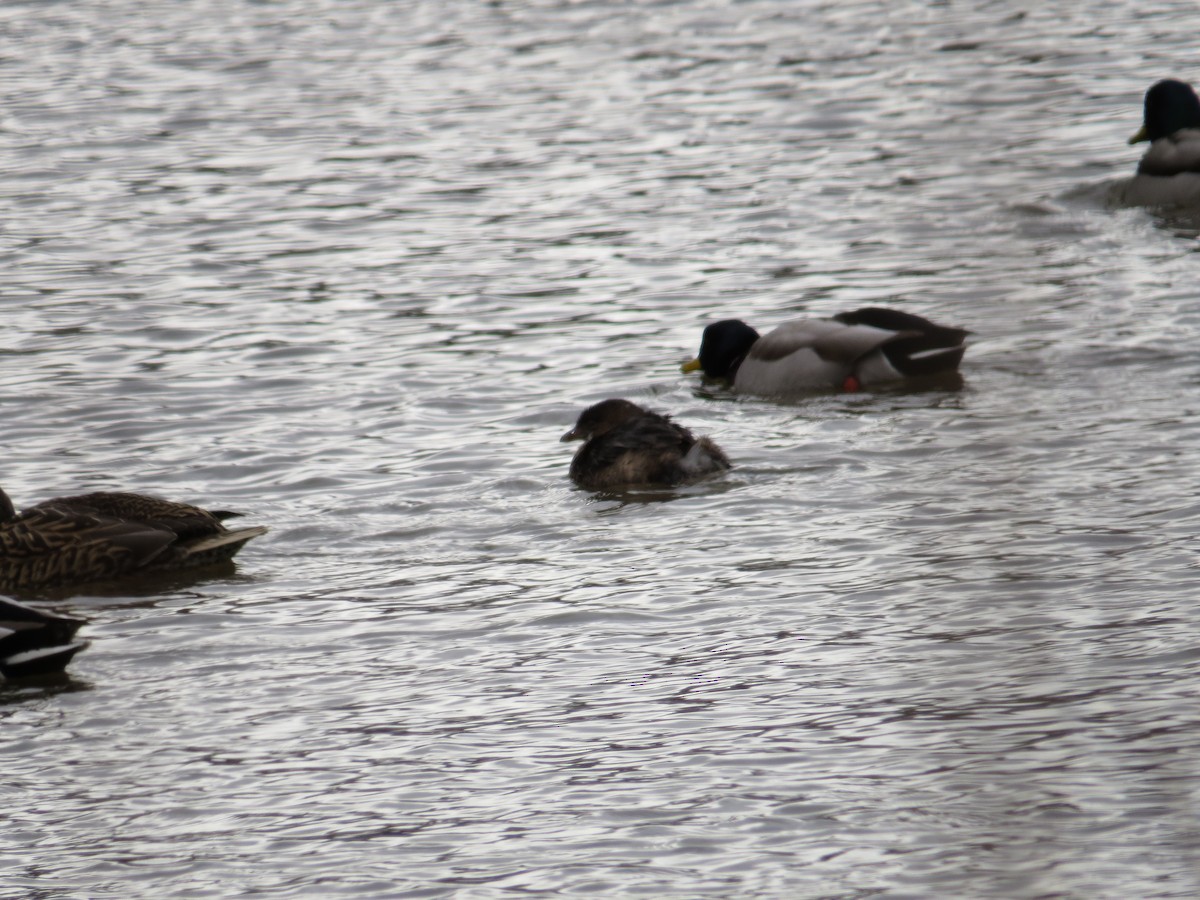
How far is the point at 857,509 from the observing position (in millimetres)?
9453

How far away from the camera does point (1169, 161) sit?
1672 centimetres

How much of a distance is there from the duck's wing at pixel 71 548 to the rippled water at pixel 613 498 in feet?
0.62

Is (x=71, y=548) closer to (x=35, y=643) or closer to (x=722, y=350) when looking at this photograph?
(x=35, y=643)

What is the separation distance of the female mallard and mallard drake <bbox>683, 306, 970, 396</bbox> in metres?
4.60

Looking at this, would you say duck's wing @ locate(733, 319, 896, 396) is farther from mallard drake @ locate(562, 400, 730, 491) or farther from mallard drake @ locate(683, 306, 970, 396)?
mallard drake @ locate(562, 400, 730, 491)

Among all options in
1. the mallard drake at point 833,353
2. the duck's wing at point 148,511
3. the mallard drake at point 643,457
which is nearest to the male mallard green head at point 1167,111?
the mallard drake at point 833,353

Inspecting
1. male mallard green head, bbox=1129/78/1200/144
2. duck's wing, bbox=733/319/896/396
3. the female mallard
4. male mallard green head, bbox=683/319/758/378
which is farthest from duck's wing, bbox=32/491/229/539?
male mallard green head, bbox=1129/78/1200/144

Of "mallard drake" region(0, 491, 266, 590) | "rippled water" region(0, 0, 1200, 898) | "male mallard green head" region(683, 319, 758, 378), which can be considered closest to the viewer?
"rippled water" region(0, 0, 1200, 898)

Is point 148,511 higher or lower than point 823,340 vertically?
higher

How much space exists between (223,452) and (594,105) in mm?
11867

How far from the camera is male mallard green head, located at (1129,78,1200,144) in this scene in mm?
17625

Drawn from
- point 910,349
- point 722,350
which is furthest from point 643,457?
point 910,349

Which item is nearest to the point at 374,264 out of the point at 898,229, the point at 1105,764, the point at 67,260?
the point at 67,260

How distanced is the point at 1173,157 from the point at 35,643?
11.9 metres
